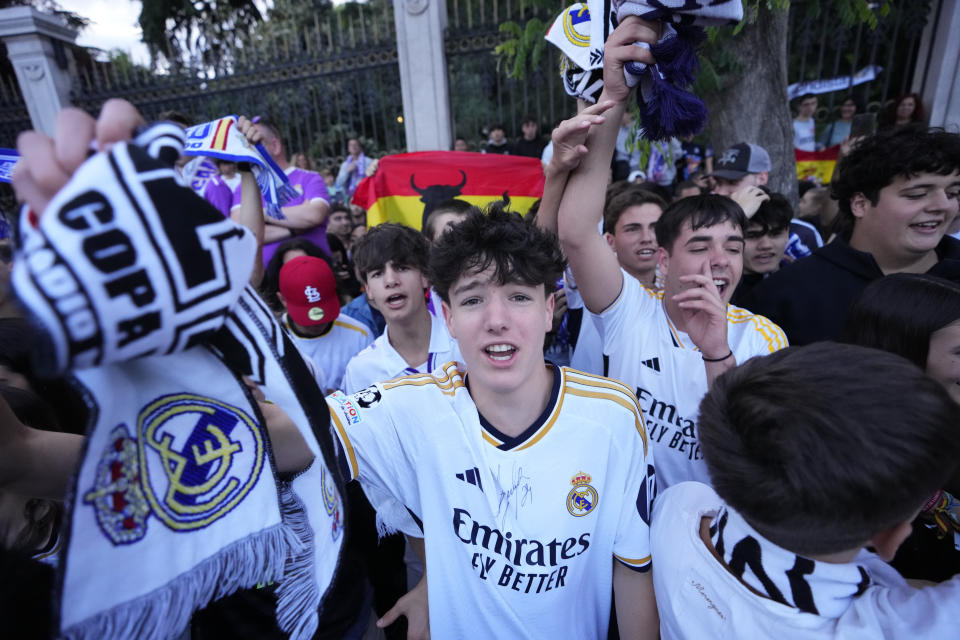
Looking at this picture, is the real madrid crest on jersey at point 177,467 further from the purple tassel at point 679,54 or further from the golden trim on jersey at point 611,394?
the purple tassel at point 679,54

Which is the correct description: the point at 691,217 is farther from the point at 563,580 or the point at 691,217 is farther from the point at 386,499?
the point at 386,499

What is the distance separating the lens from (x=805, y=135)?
6430mm

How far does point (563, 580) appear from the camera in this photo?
4.66 feet

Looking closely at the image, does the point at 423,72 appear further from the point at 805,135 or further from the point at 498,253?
the point at 498,253

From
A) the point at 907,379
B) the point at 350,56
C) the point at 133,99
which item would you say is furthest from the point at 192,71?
the point at 907,379

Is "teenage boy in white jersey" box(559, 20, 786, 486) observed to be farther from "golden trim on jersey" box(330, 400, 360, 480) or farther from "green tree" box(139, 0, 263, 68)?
"green tree" box(139, 0, 263, 68)

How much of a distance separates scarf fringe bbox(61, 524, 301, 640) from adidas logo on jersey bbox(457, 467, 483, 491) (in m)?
0.66

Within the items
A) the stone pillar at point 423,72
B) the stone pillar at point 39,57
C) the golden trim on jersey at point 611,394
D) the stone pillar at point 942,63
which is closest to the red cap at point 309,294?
the golden trim on jersey at point 611,394

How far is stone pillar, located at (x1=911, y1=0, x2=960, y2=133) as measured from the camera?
18.5ft

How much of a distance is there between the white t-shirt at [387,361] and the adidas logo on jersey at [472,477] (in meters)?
0.86

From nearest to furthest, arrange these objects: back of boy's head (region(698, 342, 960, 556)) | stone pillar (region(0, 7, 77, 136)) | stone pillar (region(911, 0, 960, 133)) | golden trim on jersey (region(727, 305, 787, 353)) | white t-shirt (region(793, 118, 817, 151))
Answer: back of boy's head (region(698, 342, 960, 556)), golden trim on jersey (region(727, 305, 787, 353)), stone pillar (region(911, 0, 960, 133)), white t-shirt (region(793, 118, 817, 151)), stone pillar (region(0, 7, 77, 136))

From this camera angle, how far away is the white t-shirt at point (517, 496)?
1.41 m

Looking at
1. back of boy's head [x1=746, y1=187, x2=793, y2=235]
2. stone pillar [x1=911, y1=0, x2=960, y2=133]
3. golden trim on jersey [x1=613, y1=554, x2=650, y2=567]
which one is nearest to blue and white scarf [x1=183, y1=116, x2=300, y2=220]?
golden trim on jersey [x1=613, y1=554, x2=650, y2=567]

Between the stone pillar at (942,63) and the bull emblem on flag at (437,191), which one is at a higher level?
the stone pillar at (942,63)
